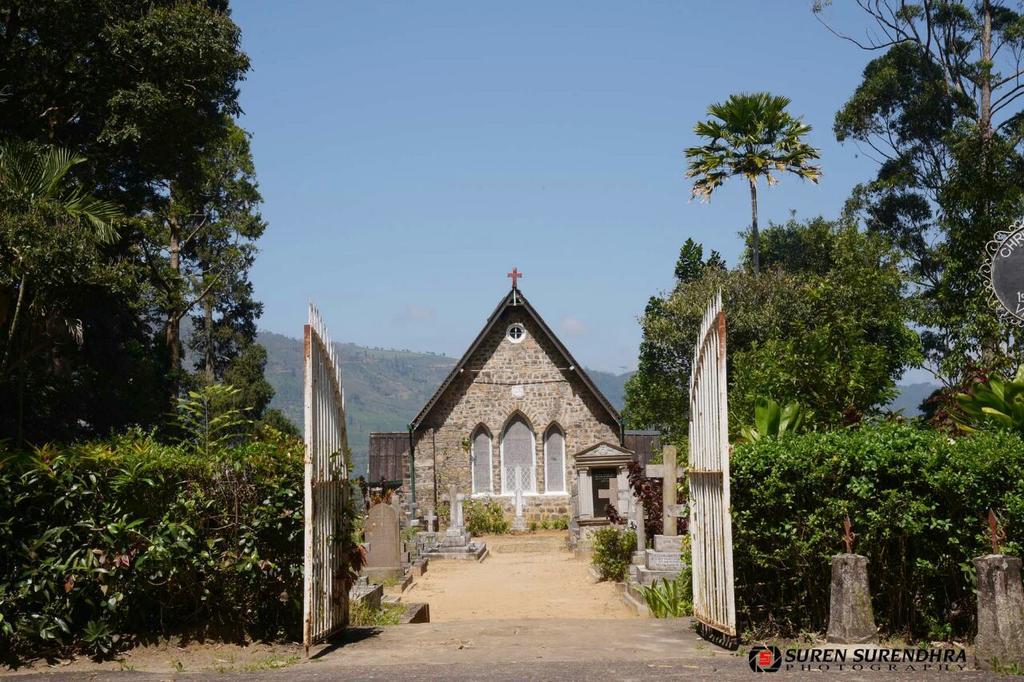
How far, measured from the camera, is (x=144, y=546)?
28.9ft

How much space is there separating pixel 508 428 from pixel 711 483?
2683 cm

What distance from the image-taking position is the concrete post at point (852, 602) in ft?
27.5

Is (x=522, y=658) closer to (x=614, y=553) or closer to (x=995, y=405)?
(x=995, y=405)

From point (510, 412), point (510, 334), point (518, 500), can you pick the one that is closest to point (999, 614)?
point (518, 500)

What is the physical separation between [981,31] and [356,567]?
122ft

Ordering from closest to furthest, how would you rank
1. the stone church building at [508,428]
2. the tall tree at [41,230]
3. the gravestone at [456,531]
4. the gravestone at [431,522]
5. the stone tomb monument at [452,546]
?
the tall tree at [41,230] → the stone tomb monument at [452,546] → the gravestone at [456,531] → the gravestone at [431,522] → the stone church building at [508,428]

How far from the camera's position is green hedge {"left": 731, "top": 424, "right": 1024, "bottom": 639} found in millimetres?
8594

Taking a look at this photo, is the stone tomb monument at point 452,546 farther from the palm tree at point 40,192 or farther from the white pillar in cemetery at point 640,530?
the palm tree at point 40,192

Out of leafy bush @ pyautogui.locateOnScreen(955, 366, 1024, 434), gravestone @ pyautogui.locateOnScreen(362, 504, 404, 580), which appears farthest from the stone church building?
leafy bush @ pyautogui.locateOnScreen(955, 366, 1024, 434)

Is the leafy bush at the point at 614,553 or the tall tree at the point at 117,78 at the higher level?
the tall tree at the point at 117,78

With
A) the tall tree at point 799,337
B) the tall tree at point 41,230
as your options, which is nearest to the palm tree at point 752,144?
the tall tree at point 799,337

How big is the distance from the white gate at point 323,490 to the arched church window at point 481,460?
25.4 meters

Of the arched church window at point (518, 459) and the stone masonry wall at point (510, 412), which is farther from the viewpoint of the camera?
the arched church window at point (518, 459)

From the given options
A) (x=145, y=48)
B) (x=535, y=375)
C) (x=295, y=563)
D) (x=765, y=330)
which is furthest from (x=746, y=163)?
(x=295, y=563)
